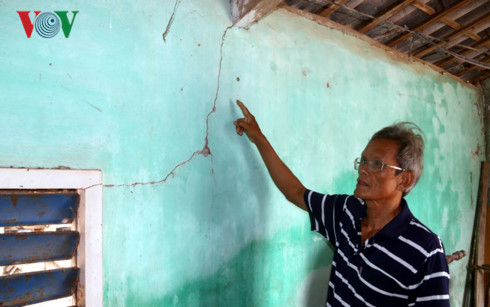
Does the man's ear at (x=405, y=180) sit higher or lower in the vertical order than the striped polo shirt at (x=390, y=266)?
higher

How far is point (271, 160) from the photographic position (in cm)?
152

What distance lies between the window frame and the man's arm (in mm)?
653

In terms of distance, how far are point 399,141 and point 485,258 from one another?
9.97ft

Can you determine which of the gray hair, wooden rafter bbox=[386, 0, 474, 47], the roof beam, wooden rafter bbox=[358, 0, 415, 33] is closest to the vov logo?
the roof beam

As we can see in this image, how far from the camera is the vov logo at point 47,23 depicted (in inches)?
41.4

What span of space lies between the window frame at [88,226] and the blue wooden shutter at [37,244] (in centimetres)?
2

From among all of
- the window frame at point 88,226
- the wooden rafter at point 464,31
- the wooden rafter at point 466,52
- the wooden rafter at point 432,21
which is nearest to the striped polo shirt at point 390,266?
the window frame at point 88,226

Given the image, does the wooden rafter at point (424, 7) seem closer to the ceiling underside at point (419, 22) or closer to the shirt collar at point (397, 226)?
the ceiling underside at point (419, 22)

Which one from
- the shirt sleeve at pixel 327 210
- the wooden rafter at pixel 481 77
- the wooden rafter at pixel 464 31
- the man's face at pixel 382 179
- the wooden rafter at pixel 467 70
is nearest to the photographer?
the man's face at pixel 382 179

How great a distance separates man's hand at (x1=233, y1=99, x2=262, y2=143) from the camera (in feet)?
4.90

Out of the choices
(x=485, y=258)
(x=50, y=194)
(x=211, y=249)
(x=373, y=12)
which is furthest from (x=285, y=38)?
(x=485, y=258)

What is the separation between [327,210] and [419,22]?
154 cm

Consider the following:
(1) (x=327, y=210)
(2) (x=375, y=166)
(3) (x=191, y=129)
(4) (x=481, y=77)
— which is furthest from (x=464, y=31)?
(3) (x=191, y=129)

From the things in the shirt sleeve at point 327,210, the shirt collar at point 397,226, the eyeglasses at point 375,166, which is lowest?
the shirt collar at point 397,226
